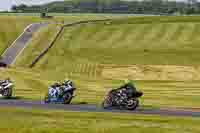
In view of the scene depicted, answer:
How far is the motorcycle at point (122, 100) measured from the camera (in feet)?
123

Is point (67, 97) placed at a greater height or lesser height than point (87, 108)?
greater

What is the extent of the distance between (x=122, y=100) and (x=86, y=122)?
338 inches

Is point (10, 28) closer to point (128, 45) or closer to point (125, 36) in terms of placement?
point (125, 36)

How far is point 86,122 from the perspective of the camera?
29.2 meters

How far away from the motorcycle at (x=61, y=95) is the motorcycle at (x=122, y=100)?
3.82m

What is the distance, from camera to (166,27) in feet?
356

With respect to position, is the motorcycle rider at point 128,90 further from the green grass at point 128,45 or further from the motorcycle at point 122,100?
the green grass at point 128,45

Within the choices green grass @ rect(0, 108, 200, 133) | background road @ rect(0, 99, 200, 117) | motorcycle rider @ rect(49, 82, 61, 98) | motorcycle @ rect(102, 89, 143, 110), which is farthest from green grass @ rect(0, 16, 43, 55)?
green grass @ rect(0, 108, 200, 133)

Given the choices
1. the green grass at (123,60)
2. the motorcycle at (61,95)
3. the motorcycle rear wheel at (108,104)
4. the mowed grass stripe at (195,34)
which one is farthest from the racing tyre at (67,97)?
the mowed grass stripe at (195,34)

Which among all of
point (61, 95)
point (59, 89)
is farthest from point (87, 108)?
point (59, 89)

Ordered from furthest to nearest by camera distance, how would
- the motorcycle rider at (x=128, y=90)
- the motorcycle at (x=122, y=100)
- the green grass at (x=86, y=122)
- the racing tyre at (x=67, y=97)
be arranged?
the racing tyre at (x=67, y=97), the motorcycle rider at (x=128, y=90), the motorcycle at (x=122, y=100), the green grass at (x=86, y=122)

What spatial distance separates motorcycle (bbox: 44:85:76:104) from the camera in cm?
4144

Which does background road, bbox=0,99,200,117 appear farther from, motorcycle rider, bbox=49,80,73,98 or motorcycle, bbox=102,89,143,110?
motorcycle rider, bbox=49,80,73,98

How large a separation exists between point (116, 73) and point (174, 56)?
637 inches
